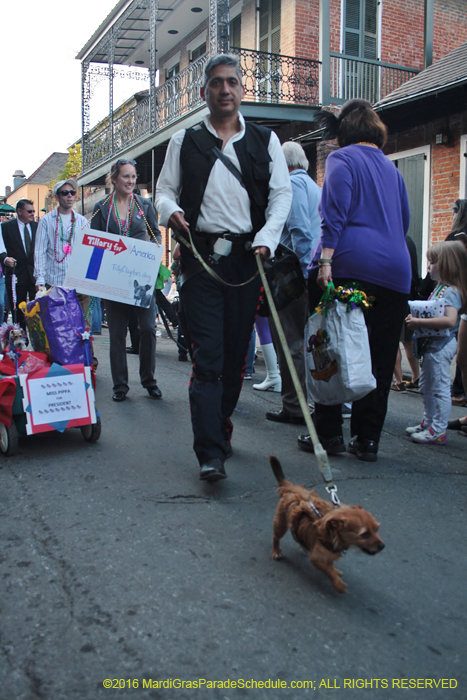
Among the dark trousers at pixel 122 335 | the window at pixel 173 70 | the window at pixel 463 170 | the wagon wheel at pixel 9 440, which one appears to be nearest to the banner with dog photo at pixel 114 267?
the dark trousers at pixel 122 335

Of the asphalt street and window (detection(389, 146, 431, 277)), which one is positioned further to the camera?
window (detection(389, 146, 431, 277))

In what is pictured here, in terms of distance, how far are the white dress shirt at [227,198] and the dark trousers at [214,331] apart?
18 centimetres

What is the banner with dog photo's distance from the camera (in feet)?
16.1

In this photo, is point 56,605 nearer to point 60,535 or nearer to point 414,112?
point 60,535

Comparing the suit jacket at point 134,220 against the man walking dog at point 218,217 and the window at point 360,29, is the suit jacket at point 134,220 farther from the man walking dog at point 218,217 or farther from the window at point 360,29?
the window at point 360,29

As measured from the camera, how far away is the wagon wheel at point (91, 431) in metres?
4.15

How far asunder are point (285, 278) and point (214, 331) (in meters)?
0.96

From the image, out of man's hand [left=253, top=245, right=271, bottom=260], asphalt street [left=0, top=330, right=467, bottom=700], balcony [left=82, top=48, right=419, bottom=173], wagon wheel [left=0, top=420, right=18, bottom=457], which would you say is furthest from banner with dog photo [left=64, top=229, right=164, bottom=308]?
balcony [left=82, top=48, right=419, bottom=173]

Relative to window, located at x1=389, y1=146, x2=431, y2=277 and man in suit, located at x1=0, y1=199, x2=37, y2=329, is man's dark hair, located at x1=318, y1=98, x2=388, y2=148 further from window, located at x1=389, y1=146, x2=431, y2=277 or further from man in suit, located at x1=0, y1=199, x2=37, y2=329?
window, located at x1=389, y1=146, x2=431, y2=277

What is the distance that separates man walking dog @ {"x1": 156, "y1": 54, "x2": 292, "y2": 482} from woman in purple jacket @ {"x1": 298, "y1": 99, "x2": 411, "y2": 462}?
0.41m

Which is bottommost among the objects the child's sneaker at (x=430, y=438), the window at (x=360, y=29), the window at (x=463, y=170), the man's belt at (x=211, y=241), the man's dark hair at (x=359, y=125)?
the child's sneaker at (x=430, y=438)

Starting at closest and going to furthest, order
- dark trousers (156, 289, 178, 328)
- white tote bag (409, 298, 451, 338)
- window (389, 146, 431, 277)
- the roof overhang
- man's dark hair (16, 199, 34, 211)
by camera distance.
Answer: white tote bag (409, 298, 451, 338)
man's dark hair (16, 199, 34, 211)
dark trousers (156, 289, 178, 328)
the roof overhang
window (389, 146, 431, 277)

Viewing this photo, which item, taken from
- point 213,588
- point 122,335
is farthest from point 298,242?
point 213,588

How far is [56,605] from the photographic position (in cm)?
210
